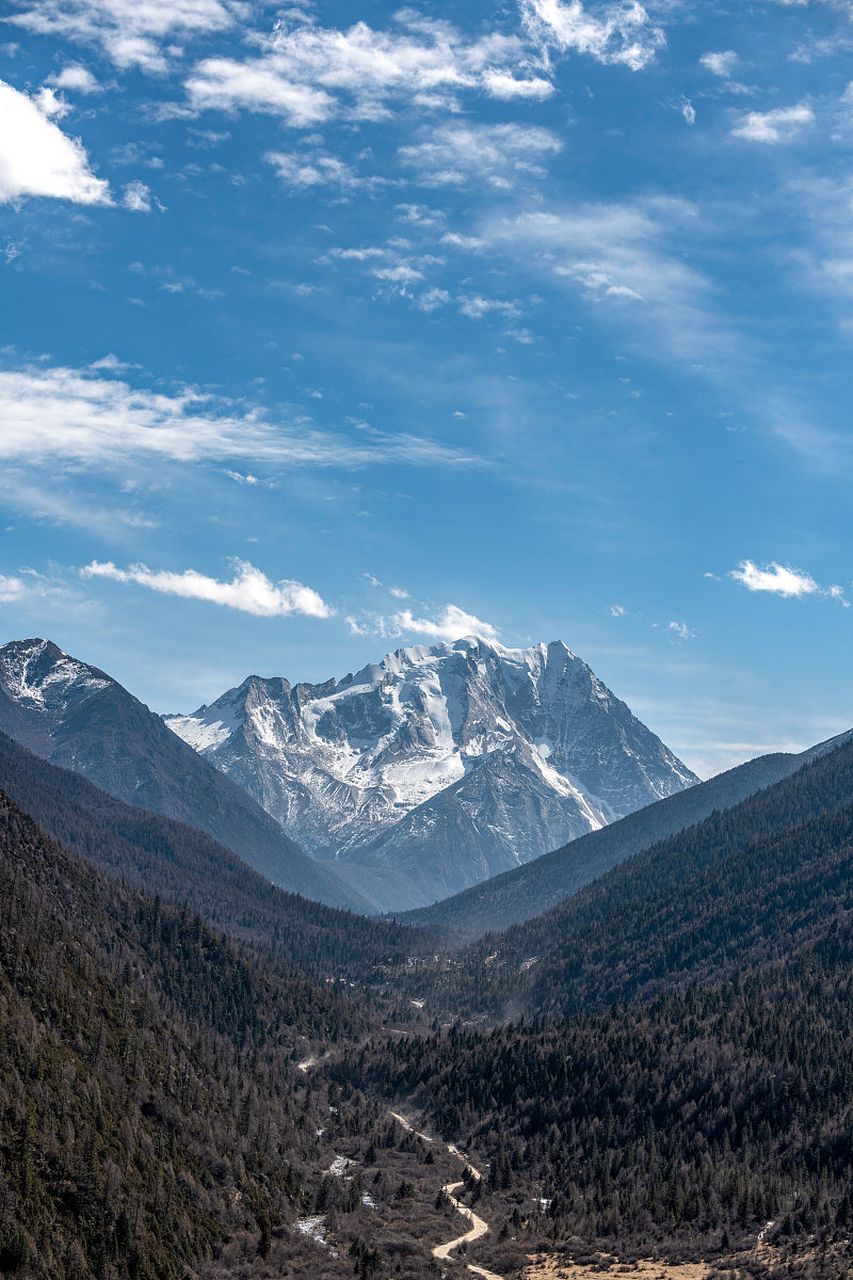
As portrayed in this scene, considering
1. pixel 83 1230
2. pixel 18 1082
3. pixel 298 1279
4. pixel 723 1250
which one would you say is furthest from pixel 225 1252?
pixel 723 1250

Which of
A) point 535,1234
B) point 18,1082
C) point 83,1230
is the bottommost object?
point 535,1234

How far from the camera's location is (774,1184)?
194m

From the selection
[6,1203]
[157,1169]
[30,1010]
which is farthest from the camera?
[30,1010]

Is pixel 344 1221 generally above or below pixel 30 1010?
below

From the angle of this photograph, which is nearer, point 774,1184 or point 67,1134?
point 67,1134

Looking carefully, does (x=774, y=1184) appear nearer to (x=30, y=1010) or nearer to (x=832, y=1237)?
(x=832, y=1237)

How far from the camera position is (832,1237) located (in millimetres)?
171625

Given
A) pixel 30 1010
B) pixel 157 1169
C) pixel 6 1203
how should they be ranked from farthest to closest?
pixel 30 1010, pixel 157 1169, pixel 6 1203

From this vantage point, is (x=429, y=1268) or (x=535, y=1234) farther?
(x=535, y=1234)

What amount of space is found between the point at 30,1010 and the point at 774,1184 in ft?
363

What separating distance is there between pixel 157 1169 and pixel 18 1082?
25.1 m

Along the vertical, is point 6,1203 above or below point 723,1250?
above

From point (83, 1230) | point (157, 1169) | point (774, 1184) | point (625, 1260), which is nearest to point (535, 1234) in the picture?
point (625, 1260)

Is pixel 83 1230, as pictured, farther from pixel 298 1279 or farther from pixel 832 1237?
pixel 832 1237
